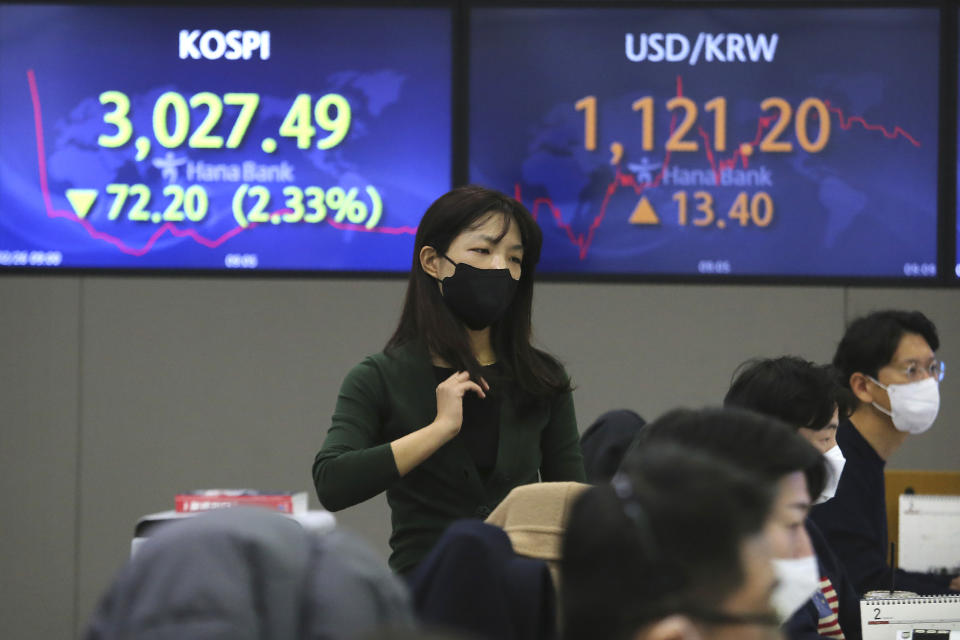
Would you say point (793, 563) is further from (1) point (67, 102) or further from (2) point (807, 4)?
(1) point (67, 102)

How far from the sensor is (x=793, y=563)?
146cm

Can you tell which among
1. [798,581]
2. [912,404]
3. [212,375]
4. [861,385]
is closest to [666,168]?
[861,385]

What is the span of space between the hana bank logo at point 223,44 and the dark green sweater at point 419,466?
2.00m

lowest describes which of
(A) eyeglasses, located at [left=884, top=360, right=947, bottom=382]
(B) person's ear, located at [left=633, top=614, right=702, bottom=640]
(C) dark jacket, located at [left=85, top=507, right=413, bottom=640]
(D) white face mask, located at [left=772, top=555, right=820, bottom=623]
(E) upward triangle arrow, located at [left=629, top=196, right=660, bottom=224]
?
(D) white face mask, located at [left=772, top=555, right=820, bottom=623]

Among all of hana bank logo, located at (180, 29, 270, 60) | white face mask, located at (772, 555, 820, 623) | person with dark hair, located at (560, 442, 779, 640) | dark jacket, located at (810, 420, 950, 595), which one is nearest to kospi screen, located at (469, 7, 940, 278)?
hana bank logo, located at (180, 29, 270, 60)

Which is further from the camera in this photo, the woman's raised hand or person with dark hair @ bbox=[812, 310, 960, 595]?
person with dark hair @ bbox=[812, 310, 960, 595]

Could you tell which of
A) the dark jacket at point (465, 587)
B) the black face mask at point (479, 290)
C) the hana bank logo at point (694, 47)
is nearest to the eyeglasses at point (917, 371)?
the hana bank logo at point (694, 47)

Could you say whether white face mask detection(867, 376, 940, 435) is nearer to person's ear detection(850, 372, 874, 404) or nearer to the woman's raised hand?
person's ear detection(850, 372, 874, 404)

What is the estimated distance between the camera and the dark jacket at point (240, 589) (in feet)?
2.74

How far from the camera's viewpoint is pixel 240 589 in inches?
33.3

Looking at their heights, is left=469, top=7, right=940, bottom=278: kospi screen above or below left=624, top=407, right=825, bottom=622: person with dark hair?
above

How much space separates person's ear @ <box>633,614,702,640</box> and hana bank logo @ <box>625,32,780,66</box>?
319cm

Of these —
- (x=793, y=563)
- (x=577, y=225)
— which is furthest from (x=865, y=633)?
(x=577, y=225)

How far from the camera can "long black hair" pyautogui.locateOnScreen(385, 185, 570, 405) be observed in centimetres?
222
